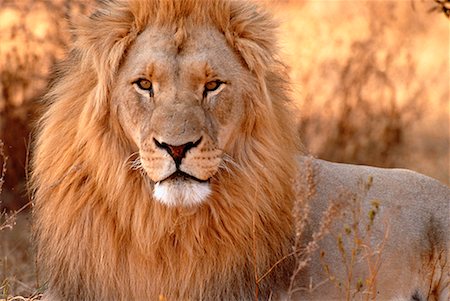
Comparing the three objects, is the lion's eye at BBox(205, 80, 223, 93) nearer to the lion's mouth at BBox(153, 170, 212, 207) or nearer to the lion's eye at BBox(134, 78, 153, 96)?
the lion's eye at BBox(134, 78, 153, 96)

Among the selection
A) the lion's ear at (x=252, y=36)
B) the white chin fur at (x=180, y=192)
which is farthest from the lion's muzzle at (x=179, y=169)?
the lion's ear at (x=252, y=36)

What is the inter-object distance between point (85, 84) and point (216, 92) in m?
0.57

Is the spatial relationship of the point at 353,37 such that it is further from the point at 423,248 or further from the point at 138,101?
the point at 138,101

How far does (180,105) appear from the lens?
12.5ft

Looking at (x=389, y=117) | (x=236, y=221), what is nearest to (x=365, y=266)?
(x=236, y=221)

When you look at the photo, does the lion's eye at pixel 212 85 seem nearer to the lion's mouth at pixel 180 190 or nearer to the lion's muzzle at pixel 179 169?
the lion's muzzle at pixel 179 169

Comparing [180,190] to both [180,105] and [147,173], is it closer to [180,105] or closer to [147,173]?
[147,173]

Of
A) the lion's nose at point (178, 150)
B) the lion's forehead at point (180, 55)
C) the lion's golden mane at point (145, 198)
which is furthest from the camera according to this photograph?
the lion's golden mane at point (145, 198)

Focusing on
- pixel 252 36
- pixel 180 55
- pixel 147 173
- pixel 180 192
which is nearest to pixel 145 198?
pixel 147 173

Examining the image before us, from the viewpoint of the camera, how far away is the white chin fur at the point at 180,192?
3.71 m

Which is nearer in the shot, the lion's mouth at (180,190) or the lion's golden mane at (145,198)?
the lion's mouth at (180,190)

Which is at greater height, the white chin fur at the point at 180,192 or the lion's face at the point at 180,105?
the lion's face at the point at 180,105

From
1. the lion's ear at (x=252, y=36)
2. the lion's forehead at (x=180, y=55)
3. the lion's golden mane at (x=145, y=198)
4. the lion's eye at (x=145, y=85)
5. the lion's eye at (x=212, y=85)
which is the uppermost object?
the lion's ear at (x=252, y=36)

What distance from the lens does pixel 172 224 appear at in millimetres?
3988
